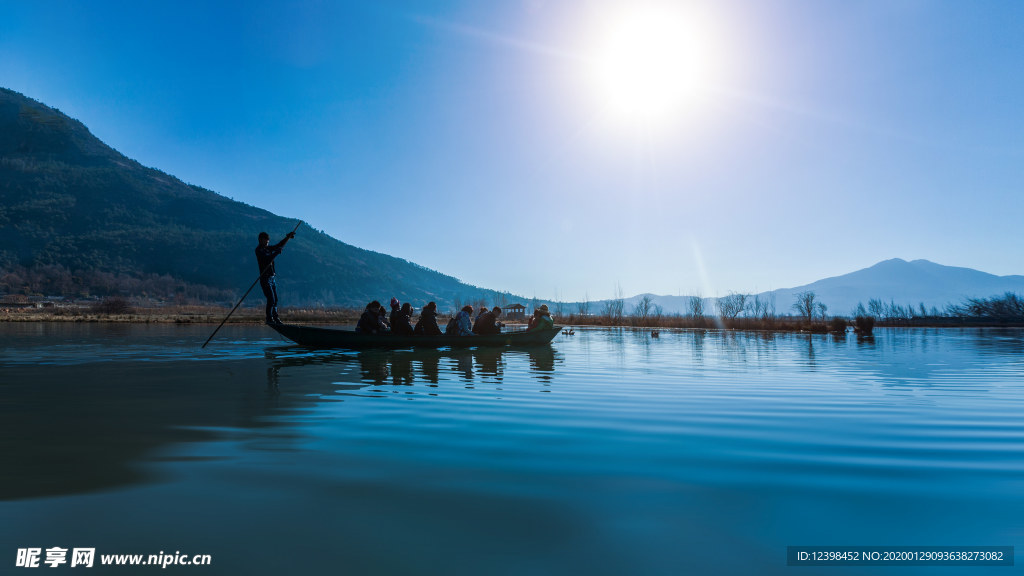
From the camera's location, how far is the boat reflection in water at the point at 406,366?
36.1 ft

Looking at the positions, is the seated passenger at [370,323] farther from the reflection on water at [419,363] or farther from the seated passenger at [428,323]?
the seated passenger at [428,323]

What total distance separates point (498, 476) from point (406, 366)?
10015mm

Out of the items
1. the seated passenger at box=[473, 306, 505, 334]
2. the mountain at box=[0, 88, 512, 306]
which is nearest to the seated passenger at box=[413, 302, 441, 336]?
the seated passenger at box=[473, 306, 505, 334]

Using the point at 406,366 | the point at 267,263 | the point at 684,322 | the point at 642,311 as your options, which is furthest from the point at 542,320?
the point at 642,311

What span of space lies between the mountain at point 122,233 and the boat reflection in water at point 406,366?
365 ft

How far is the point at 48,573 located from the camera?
2.85m

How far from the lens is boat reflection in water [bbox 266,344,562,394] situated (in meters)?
11.0

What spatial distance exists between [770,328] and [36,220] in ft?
514

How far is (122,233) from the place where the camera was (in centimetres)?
12738

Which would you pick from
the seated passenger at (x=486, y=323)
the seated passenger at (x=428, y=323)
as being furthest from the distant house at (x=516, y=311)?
the seated passenger at (x=428, y=323)

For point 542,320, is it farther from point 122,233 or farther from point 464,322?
point 122,233

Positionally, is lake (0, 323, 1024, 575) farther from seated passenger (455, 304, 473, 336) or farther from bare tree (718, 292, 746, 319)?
bare tree (718, 292, 746, 319)

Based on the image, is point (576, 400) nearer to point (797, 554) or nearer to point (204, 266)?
point (797, 554)

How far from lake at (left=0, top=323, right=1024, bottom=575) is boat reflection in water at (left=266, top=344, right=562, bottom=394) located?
1388 mm
